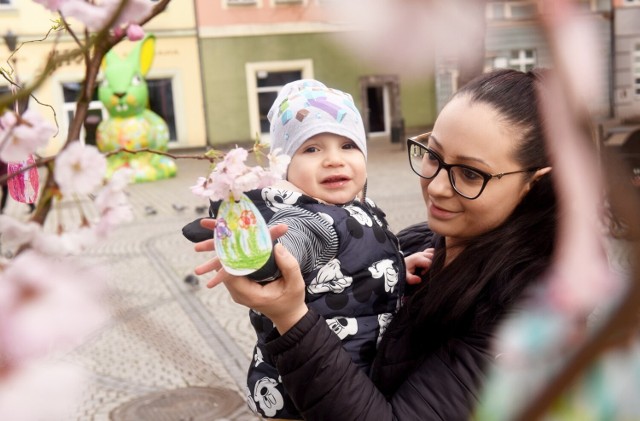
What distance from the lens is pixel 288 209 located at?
1.24 metres

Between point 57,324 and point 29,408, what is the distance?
4cm

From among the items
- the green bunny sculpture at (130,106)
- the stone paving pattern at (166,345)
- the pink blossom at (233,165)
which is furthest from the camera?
the green bunny sculpture at (130,106)

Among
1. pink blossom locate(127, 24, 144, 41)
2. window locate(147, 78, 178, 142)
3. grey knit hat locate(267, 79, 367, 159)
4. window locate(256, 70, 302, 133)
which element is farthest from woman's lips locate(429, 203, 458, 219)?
window locate(147, 78, 178, 142)

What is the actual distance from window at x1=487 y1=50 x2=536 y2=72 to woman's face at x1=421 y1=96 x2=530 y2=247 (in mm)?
828

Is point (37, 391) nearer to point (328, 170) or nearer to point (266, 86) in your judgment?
point (328, 170)

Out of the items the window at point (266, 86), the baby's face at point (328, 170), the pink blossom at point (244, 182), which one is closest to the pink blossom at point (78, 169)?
the pink blossom at point (244, 182)

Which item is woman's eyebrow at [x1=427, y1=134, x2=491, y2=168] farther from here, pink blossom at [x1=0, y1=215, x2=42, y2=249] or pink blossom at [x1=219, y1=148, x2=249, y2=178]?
pink blossom at [x1=0, y1=215, x2=42, y2=249]

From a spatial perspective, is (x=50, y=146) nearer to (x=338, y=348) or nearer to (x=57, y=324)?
(x=57, y=324)

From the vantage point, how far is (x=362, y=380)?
1.03m

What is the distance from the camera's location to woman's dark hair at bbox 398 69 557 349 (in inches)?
40.5

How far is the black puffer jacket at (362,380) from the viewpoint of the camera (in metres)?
0.99

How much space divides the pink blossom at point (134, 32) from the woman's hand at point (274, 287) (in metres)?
0.44

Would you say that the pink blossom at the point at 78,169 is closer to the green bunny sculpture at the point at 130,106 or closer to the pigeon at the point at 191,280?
the pigeon at the point at 191,280

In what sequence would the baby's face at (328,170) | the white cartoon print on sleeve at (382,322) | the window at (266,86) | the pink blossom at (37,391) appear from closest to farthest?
the pink blossom at (37,391) → the white cartoon print on sleeve at (382,322) → the baby's face at (328,170) → the window at (266,86)
